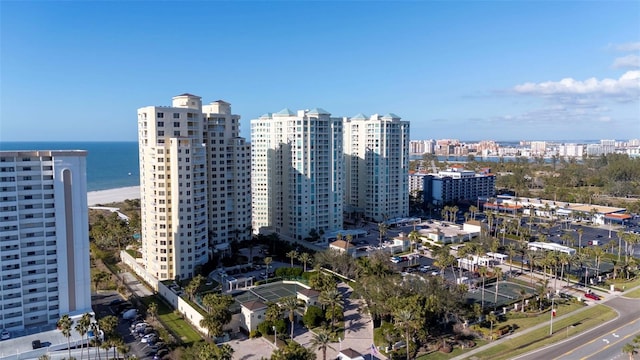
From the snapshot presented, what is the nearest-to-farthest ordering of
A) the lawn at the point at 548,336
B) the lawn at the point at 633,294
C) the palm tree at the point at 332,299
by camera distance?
the lawn at the point at 548,336 → the palm tree at the point at 332,299 → the lawn at the point at 633,294

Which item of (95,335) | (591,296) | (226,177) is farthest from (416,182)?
(95,335)

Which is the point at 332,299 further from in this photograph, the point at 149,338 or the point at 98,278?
the point at 98,278

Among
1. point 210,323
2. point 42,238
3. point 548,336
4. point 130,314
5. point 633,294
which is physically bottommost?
point 548,336

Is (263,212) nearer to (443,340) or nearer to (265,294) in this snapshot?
(265,294)

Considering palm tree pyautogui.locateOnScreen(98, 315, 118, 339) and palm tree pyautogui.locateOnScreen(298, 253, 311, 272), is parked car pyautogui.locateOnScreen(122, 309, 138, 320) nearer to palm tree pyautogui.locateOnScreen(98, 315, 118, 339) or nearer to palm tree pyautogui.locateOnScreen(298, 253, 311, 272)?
palm tree pyautogui.locateOnScreen(98, 315, 118, 339)

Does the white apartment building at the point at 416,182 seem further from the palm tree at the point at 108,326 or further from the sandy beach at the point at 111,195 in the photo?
the palm tree at the point at 108,326

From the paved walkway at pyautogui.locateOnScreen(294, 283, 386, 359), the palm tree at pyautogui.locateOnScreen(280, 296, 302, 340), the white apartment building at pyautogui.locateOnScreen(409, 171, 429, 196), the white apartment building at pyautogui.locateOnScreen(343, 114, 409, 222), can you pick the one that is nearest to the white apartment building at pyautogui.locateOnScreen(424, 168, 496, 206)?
the white apartment building at pyautogui.locateOnScreen(409, 171, 429, 196)

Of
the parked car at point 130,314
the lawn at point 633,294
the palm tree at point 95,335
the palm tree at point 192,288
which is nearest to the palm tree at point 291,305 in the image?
the palm tree at point 192,288

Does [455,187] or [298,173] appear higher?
[298,173]
